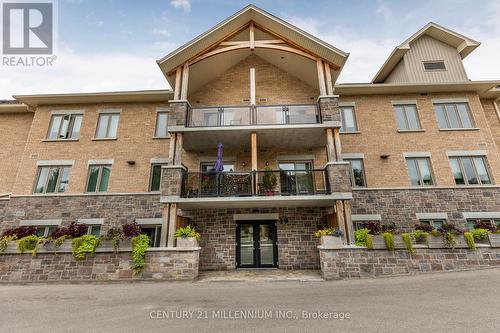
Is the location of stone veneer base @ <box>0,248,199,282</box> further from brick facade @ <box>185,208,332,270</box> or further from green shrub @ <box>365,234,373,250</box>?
green shrub @ <box>365,234,373,250</box>

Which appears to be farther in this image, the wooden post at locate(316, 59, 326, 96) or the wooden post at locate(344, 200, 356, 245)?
the wooden post at locate(316, 59, 326, 96)

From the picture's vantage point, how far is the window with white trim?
11.8 meters

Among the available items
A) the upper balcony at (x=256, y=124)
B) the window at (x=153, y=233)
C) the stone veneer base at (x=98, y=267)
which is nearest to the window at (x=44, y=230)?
the stone veneer base at (x=98, y=267)

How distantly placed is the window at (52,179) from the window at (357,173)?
49.7 feet

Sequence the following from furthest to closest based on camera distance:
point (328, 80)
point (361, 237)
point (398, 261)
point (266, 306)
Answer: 1. point (328, 80)
2. point (361, 237)
3. point (398, 261)
4. point (266, 306)

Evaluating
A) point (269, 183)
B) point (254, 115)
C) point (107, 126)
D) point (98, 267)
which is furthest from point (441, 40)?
point (98, 267)

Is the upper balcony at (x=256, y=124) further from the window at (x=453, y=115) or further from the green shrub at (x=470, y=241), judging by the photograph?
the window at (x=453, y=115)

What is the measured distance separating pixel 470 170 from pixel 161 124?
54.6 ft

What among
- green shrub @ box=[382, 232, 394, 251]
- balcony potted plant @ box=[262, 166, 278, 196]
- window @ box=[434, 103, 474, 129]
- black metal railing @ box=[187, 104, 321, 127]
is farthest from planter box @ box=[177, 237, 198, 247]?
window @ box=[434, 103, 474, 129]

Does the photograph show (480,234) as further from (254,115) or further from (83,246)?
(83,246)

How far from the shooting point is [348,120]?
42.0 feet

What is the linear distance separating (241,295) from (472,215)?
38.6ft

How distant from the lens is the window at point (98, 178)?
12.1 meters

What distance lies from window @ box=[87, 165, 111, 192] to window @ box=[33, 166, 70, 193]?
1276 millimetres
